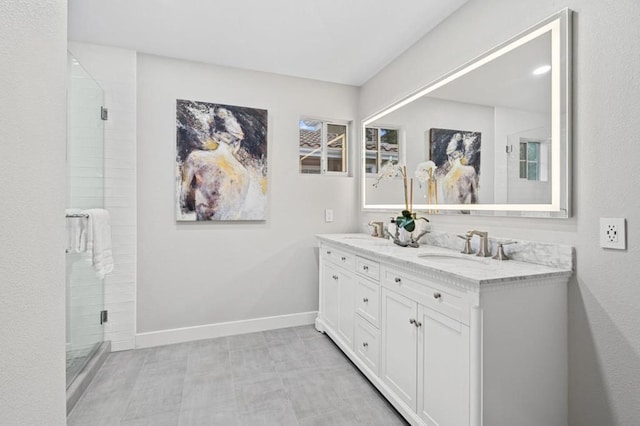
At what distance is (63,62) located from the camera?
1044 millimetres

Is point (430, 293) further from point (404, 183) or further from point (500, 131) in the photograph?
point (404, 183)

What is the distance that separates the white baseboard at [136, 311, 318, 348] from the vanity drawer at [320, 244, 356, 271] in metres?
0.75

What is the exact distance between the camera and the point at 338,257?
266 centimetres

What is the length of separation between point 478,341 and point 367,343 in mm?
1005

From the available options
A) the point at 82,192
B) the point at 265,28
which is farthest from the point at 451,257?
the point at 82,192

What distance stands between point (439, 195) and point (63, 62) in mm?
2191

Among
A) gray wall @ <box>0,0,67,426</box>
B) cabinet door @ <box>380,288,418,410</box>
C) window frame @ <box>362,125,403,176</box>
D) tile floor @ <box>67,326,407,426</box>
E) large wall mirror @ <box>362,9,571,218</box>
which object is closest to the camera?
gray wall @ <box>0,0,67,426</box>

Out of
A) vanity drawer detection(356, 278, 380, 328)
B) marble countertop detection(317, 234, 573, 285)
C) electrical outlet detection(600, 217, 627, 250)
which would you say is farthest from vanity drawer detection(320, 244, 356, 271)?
electrical outlet detection(600, 217, 627, 250)

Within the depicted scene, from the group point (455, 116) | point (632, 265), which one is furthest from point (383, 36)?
point (632, 265)

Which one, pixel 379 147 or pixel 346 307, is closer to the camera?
pixel 346 307

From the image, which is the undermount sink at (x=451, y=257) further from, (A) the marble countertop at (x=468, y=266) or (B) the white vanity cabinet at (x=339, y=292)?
(B) the white vanity cabinet at (x=339, y=292)

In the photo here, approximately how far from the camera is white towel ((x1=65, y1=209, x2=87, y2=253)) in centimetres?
205

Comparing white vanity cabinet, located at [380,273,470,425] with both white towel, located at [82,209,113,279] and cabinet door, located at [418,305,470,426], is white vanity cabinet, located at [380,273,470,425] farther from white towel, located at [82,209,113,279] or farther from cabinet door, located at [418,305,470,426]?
white towel, located at [82,209,113,279]

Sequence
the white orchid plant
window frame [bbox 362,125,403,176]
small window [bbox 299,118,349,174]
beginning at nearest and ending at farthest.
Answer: the white orchid plant
window frame [bbox 362,125,403,176]
small window [bbox 299,118,349,174]
